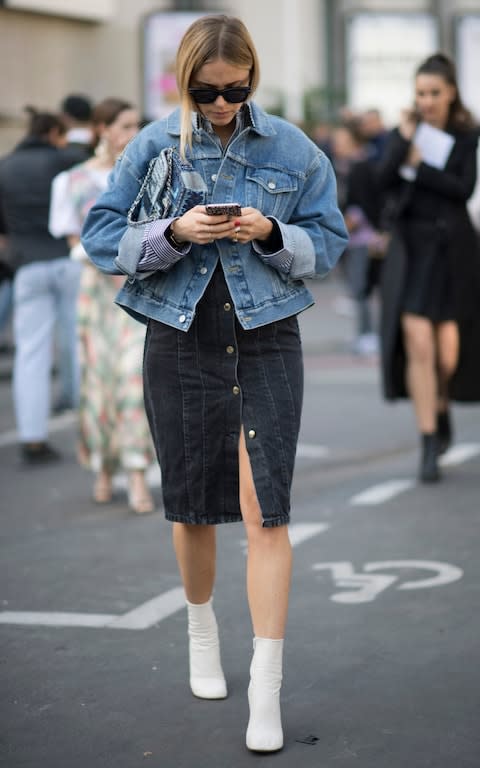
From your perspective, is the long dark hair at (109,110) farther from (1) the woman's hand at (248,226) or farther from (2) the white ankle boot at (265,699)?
(2) the white ankle boot at (265,699)

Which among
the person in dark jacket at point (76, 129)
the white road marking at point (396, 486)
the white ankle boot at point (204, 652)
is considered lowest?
the white road marking at point (396, 486)

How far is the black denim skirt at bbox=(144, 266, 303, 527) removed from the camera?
161 inches

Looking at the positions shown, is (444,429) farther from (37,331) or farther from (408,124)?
(37,331)

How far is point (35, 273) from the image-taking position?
9211 millimetres

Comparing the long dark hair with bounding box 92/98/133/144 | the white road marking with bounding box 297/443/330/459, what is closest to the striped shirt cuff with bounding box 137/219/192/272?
the long dark hair with bounding box 92/98/133/144

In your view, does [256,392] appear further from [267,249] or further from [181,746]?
[181,746]

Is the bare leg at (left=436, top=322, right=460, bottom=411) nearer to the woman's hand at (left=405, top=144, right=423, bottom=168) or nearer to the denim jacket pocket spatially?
the woman's hand at (left=405, top=144, right=423, bottom=168)

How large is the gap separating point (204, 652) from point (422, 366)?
3.60 meters

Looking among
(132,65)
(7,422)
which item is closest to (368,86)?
(132,65)

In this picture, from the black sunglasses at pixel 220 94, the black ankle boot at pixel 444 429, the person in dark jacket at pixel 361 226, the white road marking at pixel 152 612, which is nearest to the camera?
the black sunglasses at pixel 220 94

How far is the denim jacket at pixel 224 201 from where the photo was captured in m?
4.04

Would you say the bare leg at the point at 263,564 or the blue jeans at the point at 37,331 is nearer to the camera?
the bare leg at the point at 263,564

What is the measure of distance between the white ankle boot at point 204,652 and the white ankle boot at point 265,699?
34 cm

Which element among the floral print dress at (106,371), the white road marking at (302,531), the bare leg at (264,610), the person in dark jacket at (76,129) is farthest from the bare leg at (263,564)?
the person in dark jacket at (76,129)
